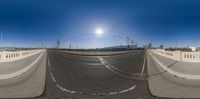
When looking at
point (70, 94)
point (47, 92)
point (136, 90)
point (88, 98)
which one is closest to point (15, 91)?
point (47, 92)

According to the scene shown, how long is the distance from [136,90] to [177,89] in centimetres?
122

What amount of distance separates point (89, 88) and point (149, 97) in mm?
1735

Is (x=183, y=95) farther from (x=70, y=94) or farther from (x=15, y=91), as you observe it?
(x=15, y=91)

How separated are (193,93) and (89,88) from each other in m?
2.84

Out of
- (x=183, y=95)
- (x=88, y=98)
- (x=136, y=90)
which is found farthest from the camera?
(x=136, y=90)

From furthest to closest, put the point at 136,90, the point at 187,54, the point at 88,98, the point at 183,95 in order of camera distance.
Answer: the point at 187,54 → the point at 136,90 → the point at 183,95 → the point at 88,98

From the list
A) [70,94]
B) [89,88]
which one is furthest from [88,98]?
[89,88]

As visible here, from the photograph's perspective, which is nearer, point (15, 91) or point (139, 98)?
point (139, 98)

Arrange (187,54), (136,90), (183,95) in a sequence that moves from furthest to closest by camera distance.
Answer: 1. (187,54)
2. (136,90)
3. (183,95)

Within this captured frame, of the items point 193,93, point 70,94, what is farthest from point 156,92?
point 70,94

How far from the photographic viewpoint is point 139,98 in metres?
5.20

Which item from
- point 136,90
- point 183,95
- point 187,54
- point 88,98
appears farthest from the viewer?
point 187,54

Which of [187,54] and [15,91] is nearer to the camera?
[15,91]

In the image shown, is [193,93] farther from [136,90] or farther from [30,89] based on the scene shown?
[30,89]
